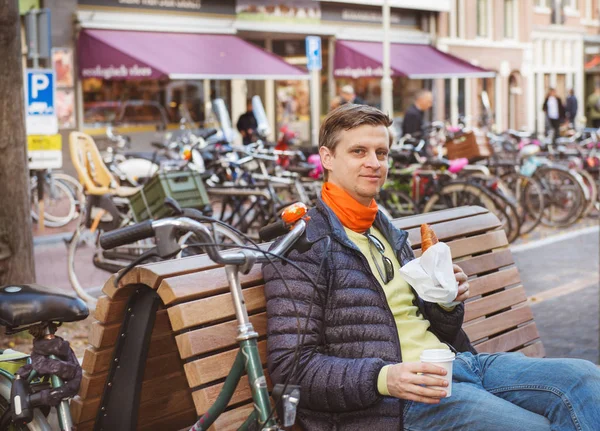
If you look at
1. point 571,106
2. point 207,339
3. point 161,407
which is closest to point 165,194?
point 161,407

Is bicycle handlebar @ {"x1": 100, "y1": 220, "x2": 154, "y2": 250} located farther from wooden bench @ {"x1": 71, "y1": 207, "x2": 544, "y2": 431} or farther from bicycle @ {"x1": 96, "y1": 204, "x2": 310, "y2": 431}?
wooden bench @ {"x1": 71, "y1": 207, "x2": 544, "y2": 431}

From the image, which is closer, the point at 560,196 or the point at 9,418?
the point at 9,418

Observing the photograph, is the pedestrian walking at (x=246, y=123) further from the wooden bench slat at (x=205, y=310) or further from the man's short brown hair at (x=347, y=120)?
the wooden bench slat at (x=205, y=310)

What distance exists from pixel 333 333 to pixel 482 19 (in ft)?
116

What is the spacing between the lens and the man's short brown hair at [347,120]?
3402 mm

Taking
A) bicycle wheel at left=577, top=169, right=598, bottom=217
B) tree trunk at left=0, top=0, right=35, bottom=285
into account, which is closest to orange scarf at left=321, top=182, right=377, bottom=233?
tree trunk at left=0, top=0, right=35, bottom=285

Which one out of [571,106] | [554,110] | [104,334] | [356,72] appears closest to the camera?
[104,334]

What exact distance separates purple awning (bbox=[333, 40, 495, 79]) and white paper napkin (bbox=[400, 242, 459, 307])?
24178 millimetres

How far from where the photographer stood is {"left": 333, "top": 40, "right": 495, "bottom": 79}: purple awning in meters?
27.8

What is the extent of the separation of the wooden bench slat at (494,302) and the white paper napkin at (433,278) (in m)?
1.21

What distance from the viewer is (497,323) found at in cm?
459

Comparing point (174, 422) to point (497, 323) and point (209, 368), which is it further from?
point (497, 323)

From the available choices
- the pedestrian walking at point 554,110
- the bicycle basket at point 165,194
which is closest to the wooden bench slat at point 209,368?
the bicycle basket at point 165,194

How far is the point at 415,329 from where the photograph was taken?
344cm
